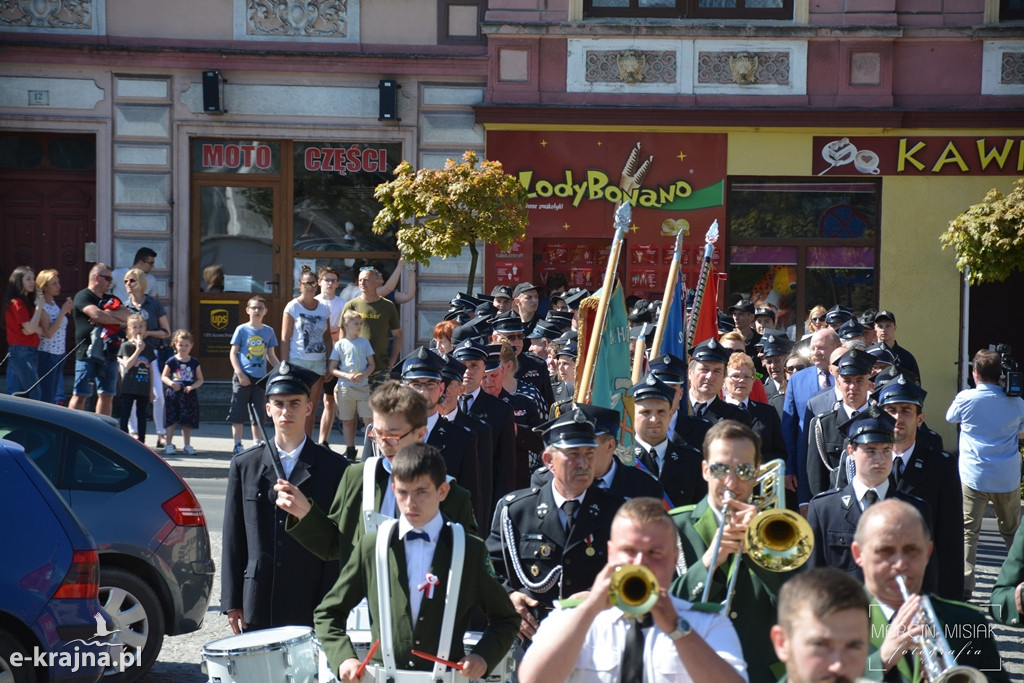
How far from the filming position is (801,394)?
994 cm

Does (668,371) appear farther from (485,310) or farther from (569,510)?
(485,310)

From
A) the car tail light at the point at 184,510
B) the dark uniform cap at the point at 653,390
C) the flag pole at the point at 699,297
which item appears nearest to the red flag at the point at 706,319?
the flag pole at the point at 699,297

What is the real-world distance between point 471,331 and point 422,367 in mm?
3190

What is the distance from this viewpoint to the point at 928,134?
1917 centimetres

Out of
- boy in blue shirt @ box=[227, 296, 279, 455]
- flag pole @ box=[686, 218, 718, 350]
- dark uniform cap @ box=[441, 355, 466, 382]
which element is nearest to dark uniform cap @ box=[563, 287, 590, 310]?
flag pole @ box=[686, 218, 718, 350]

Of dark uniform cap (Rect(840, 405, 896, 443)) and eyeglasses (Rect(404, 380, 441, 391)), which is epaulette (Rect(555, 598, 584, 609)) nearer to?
dark uniform cap (Rect(840, 405, 896, 443))

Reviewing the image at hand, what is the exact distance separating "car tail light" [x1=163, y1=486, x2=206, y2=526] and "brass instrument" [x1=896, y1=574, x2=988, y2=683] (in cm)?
455

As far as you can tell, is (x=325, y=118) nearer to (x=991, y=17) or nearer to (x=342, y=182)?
(x=342, y=182)

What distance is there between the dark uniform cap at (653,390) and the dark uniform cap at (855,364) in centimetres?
167

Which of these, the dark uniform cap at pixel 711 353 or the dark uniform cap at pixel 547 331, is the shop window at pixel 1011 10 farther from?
the dark uniform cap at pixel 711 353

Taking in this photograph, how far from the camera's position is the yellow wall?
756 inches

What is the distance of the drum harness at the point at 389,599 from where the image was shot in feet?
15.7

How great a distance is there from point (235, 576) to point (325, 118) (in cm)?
1375

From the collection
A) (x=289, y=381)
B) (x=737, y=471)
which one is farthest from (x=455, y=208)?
(x=737, y=471)
